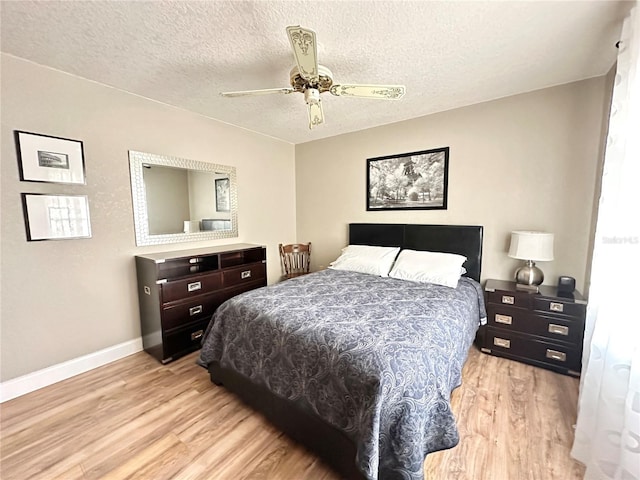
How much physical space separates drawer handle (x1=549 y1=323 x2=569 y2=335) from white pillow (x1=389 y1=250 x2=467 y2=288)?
2.63ft

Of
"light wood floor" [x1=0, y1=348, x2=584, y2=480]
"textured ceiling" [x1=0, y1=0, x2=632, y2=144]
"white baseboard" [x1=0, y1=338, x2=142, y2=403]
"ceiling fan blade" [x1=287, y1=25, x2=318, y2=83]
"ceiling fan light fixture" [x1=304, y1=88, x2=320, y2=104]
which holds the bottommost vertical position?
"light wood floor" [x1=0, y1=348, x2=584, y2=480]

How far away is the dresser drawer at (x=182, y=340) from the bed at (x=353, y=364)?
629mm

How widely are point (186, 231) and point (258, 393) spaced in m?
2.01

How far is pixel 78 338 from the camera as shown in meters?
2.32

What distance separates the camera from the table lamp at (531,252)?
2.29 meters

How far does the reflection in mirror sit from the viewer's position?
2652 millimetres

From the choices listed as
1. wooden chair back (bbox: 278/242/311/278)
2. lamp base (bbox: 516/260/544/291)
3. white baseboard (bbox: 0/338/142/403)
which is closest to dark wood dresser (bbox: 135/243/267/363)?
white baseboard (bbox: 0/338/142/403)

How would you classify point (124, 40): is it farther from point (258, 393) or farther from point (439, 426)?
point (439, 426)

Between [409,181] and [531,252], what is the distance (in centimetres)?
146

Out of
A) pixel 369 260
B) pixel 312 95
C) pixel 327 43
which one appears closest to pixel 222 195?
pixel 312 95

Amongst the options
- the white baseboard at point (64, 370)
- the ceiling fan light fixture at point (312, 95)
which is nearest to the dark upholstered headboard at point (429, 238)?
the ceiling fan light fixture at point (312, 95)

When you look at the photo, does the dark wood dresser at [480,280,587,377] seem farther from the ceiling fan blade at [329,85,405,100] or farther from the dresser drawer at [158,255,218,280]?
the dresser drawer at [158,255,218,280]

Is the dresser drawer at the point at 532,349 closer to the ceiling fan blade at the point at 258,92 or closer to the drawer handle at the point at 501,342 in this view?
the drawer handle at the point at 501,342

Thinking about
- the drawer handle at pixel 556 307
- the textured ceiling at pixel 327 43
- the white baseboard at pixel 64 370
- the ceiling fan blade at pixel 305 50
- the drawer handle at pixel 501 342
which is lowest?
the white baseboard at pixel 64 370
